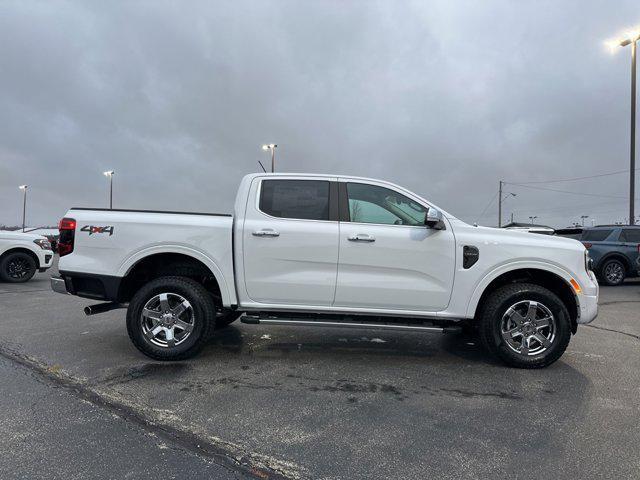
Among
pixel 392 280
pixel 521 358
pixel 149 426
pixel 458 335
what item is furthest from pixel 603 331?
pixel 149 426

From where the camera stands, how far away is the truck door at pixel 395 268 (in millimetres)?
4289

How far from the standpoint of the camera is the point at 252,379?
12.9ft

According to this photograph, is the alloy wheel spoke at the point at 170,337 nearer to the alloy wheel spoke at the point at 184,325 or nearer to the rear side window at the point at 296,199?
the alloy wheel spoke at the point at 184,325

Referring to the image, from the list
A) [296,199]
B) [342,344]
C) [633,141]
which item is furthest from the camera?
[633,141]

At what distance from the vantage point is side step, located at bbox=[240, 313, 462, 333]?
4262 mm

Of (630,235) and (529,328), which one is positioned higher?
(630,235)

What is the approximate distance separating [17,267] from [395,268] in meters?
10.8

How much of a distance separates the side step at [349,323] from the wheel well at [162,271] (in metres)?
0.64

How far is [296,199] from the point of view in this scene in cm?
455

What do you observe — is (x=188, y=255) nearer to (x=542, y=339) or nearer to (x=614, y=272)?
(x=542, y=339)

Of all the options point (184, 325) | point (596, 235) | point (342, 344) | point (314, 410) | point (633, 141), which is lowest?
point (314, 410)

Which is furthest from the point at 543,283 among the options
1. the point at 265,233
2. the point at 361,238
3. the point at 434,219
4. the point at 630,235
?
the point at 630,235

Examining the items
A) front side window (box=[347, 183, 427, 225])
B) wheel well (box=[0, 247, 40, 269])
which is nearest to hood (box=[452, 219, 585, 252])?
front side window (box=[347, 183, 427, 225])

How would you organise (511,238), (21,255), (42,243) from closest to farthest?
1. (511,238)
2. (21,255)
3. (42,243)
